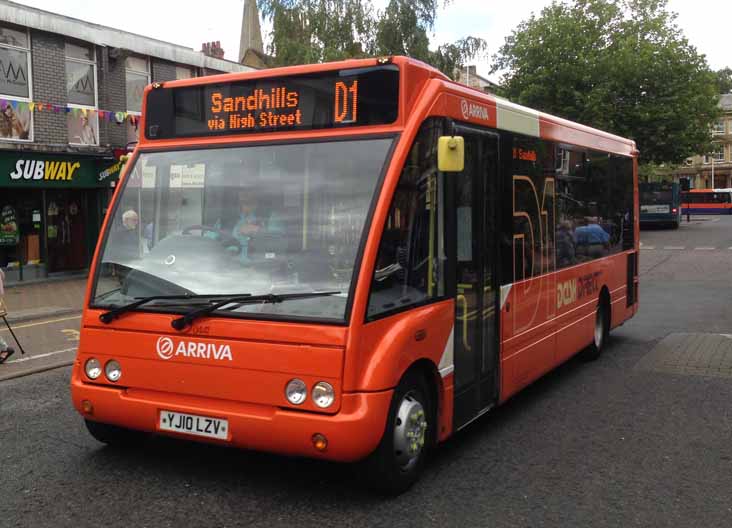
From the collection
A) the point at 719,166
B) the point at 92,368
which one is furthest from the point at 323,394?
the point at 719,166

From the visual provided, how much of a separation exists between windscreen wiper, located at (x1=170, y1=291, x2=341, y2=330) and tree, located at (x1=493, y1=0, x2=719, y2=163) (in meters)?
38.7

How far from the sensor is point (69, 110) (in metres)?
19.2

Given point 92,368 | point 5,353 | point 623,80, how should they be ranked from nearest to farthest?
point 92,368 < point 5,353 < point 623,80

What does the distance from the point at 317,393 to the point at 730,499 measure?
257 cm

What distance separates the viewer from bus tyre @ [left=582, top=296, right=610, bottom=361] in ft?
29.5

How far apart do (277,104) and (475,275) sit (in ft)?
5.98

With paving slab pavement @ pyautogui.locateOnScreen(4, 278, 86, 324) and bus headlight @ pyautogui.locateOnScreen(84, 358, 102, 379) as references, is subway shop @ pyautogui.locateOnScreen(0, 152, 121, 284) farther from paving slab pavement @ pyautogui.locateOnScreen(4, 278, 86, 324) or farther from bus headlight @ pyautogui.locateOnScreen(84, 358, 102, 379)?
bus headlight @ pyautogui.locateOnScreen(84, 358, 102, 379)

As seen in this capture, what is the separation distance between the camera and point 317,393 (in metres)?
4.30

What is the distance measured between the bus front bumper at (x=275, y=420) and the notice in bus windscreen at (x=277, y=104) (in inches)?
66.3

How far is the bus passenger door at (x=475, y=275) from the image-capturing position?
5.35 meters

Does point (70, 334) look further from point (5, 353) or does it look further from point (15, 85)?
point (15, 85)

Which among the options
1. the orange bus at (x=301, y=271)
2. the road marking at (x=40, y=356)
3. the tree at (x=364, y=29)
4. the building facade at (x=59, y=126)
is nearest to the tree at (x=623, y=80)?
the tree at (x=364, y=29)

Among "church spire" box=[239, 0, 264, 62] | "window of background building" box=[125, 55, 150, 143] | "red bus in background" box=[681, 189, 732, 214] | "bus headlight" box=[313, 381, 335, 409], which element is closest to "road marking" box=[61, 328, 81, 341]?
"bus headlight" box=[313, 381, 335, 409]

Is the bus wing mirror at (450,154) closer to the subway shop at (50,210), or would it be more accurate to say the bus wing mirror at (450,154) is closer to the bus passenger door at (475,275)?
the bus passenger door at (475,275)
